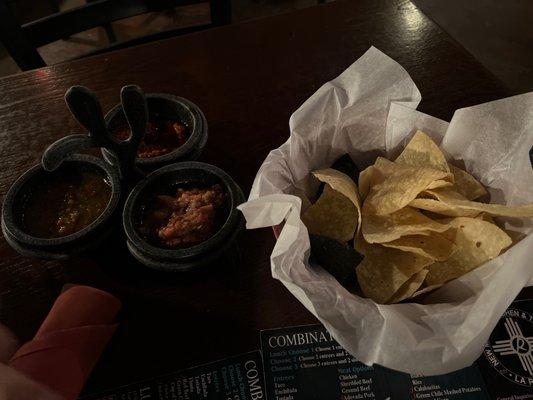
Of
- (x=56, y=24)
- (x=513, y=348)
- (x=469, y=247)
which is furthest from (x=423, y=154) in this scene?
(x=56, y=24)

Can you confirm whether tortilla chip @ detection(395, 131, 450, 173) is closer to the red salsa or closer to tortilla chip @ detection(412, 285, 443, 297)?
tortilla chip @ detection(412, 285, 443, 297)

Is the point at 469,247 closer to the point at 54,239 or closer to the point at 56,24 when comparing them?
the point at 54,239

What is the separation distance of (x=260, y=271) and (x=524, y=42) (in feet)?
8.34

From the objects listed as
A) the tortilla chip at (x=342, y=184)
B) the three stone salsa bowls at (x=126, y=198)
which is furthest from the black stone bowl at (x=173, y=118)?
the tortilla chip at (x=342, y=184)

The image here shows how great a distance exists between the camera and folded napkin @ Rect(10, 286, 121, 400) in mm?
680

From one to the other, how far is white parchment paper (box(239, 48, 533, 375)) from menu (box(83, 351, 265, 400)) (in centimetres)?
16

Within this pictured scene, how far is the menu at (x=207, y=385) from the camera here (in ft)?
2.23

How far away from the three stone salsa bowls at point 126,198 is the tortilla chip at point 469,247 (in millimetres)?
345

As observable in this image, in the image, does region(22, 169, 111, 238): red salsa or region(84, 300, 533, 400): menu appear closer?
region(84, 300, 533, 400): menu

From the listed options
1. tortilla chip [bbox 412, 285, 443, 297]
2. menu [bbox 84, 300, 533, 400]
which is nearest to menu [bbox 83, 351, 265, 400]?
menu [bbox 84, 300, 533, 400]

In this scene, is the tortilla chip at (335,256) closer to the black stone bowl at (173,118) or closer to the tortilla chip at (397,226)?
the tortilla chip at (397,226)

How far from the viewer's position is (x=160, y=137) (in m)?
0.92

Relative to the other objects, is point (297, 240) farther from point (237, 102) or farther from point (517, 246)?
point (237, 102)

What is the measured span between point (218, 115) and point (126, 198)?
1.15 feet
